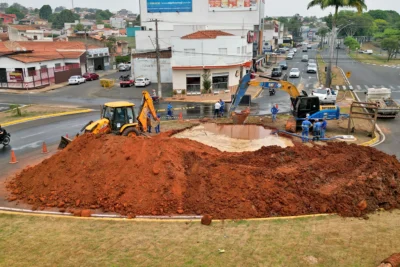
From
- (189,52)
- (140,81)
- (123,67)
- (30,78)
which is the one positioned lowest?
(140,81)

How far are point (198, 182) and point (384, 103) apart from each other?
22203mm

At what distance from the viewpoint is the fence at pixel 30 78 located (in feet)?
153

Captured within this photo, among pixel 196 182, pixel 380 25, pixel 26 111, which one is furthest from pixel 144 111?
pixel 380 25

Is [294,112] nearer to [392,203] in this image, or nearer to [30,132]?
[392,203]

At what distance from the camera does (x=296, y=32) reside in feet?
607

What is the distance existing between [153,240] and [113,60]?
71.5 metres

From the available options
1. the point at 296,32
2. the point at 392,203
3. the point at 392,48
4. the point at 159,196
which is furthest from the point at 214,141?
the point at 296,32

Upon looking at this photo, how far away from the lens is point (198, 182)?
1472 centimetres

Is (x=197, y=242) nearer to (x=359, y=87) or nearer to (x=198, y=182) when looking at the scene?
(x=198, y=182)

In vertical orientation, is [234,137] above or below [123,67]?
below

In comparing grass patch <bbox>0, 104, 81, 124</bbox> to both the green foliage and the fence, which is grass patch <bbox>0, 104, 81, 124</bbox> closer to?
the fence

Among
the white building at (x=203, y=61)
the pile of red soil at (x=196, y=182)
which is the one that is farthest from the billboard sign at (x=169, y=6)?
the pile of red soil at (x=196, y=182)

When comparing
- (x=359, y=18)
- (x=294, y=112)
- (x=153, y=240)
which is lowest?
(x=153, y=240)

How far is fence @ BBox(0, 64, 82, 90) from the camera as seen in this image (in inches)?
1833
